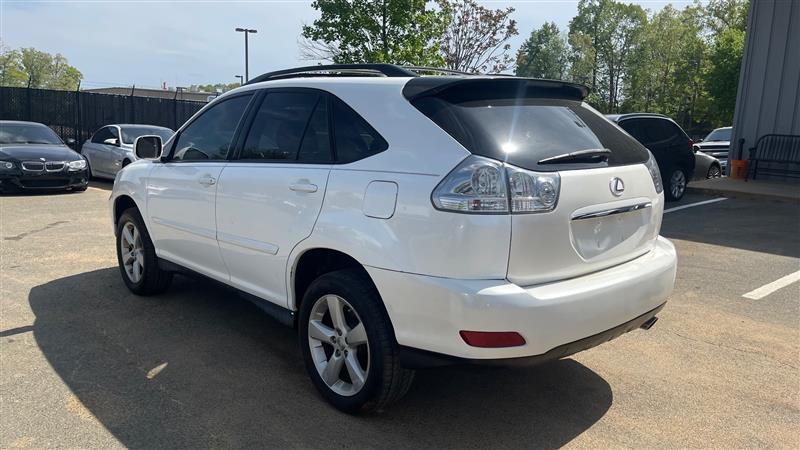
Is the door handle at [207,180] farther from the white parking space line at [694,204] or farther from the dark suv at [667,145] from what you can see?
the white parking space line at [694,204]

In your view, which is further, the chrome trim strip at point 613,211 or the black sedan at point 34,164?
the black sedan at point 34,164

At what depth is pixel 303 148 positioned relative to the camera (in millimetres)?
3674

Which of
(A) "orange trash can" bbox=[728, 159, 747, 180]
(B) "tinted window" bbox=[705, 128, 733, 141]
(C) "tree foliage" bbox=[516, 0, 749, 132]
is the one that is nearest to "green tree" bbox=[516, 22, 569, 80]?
(C) "tree foliage" bbox=[516, 0, 749, 132]

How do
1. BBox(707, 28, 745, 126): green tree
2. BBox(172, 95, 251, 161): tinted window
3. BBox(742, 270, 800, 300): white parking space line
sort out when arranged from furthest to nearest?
BBox(707, 28, 745, 126): green tree < BBox(742, 270, 800, 300): white parking space line < BBox(172, 95, 251, 161): tinted window

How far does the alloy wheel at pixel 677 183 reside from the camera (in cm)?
1123

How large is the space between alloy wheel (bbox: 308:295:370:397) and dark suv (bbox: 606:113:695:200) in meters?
8.48

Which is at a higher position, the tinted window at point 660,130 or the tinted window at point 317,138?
the tinted window at point 660,130

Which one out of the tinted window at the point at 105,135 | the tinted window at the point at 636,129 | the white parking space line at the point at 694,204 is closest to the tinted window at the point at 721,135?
the white parking space line at the point at 694,204

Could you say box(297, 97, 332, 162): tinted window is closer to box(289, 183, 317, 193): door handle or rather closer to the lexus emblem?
box(289, 183, 317, 193): door handle

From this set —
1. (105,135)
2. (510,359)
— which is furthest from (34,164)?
(510,359)

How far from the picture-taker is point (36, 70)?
303 ft

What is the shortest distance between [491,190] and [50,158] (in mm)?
12041

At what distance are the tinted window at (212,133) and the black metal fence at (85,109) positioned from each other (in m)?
16.5

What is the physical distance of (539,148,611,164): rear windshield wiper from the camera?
2965 millimetres
